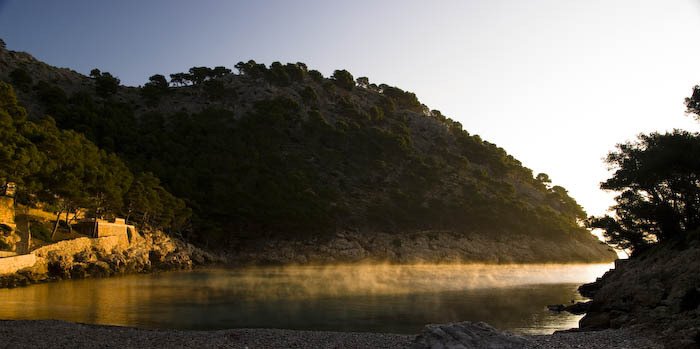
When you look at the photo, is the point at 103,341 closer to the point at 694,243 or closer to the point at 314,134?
the point at 694,243

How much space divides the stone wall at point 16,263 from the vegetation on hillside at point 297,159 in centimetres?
2364

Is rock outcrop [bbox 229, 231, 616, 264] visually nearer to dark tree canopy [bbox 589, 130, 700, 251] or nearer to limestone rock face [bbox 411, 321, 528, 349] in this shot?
dark tree canopy [bbox 589, 130, 700, 251]

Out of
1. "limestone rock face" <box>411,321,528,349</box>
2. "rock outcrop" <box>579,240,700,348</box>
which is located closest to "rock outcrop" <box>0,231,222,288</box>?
"limestone rock face" <box>411,321,528,349</box>

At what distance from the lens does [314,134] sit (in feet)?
448

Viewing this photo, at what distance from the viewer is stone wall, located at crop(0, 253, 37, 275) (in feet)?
136

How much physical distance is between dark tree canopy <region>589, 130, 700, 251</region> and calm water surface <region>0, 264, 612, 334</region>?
27.8 ft

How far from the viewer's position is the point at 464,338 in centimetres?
1548

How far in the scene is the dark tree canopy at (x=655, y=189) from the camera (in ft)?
127

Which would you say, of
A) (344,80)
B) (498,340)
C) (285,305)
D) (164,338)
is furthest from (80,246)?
(344,80)

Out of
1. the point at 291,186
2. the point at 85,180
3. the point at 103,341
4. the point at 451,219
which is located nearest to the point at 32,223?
the point at 85,180

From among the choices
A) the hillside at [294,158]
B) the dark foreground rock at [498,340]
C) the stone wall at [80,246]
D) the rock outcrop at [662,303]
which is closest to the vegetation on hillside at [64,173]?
the stone wall at [80,246]

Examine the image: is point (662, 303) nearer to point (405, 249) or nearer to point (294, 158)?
point (405, 249)

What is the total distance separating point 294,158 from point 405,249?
121 ft

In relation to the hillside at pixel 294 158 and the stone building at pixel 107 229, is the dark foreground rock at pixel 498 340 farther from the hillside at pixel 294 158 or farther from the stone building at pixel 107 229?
the hillside at pixel 294 158
